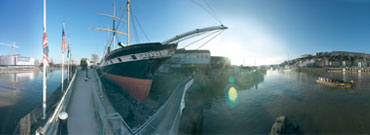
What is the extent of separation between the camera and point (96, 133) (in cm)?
559

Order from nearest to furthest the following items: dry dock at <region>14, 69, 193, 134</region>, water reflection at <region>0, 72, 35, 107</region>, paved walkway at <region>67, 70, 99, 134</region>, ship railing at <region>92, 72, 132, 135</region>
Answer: dry dock at <region>14, 69, 193, 134</region> → ship railing at <region>92, 72, 132, 135</region> → paved walkway at <region>67, 70, 99, 134</region> → water reflection at <region>0, 72, 35, 107</region>

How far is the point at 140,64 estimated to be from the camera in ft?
33.3

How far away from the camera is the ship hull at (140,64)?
9.96 meters

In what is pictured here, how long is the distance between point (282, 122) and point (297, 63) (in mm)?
130800

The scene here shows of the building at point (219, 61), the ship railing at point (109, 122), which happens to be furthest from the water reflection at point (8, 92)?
the building at point (219, 61)

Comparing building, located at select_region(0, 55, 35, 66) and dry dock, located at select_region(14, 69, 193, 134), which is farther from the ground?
building, located at select_region(0, 55, 35, 66)

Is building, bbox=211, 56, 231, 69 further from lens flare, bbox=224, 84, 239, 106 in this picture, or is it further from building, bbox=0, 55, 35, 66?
building, bbox=0, 55, 35, 66

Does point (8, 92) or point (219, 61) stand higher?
point (219, 61)

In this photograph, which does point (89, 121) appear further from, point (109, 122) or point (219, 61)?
point (219, 61)

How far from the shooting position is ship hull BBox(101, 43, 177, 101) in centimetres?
996

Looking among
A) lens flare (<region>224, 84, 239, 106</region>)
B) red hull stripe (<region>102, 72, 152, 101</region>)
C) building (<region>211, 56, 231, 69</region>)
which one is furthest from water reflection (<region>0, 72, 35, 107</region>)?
building (<region>211, 56, 231, 69</region>)

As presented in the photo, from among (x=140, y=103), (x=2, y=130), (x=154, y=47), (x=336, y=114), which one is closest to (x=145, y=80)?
(x=140, y=103)

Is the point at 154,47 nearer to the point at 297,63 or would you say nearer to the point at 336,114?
the point at 336,114

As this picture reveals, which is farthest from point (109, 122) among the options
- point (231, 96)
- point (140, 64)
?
point (231, 96)
